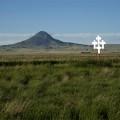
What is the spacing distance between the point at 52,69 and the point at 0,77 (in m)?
4.20

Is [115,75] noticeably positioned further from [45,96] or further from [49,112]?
→ [49,112]

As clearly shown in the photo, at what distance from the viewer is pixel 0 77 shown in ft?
62.5

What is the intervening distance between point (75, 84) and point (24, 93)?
11.3 feet

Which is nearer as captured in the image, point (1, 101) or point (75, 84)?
point (1, 101)

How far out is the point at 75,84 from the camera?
52.5ft

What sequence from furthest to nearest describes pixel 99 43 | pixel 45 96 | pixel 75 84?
pixel 99 43 < pixel 75 84 < pixel 45 96

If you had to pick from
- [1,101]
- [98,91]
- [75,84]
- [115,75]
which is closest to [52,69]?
[115,75]

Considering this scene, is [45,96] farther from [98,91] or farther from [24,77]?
[24,77]

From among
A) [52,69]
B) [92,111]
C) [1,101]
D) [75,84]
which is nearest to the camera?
[92,111]

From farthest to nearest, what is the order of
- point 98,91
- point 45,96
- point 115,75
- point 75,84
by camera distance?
point 115,75 → point 75,84 → point 98,91 → point 45,96

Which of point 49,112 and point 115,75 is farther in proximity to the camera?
point 115,75

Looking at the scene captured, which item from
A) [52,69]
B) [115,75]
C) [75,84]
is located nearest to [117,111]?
[75,84]

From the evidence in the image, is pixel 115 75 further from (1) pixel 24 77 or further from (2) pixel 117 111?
(2) pixel 117 111

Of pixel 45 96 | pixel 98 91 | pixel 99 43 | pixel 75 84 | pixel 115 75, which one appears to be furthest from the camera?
pixel 99 43
